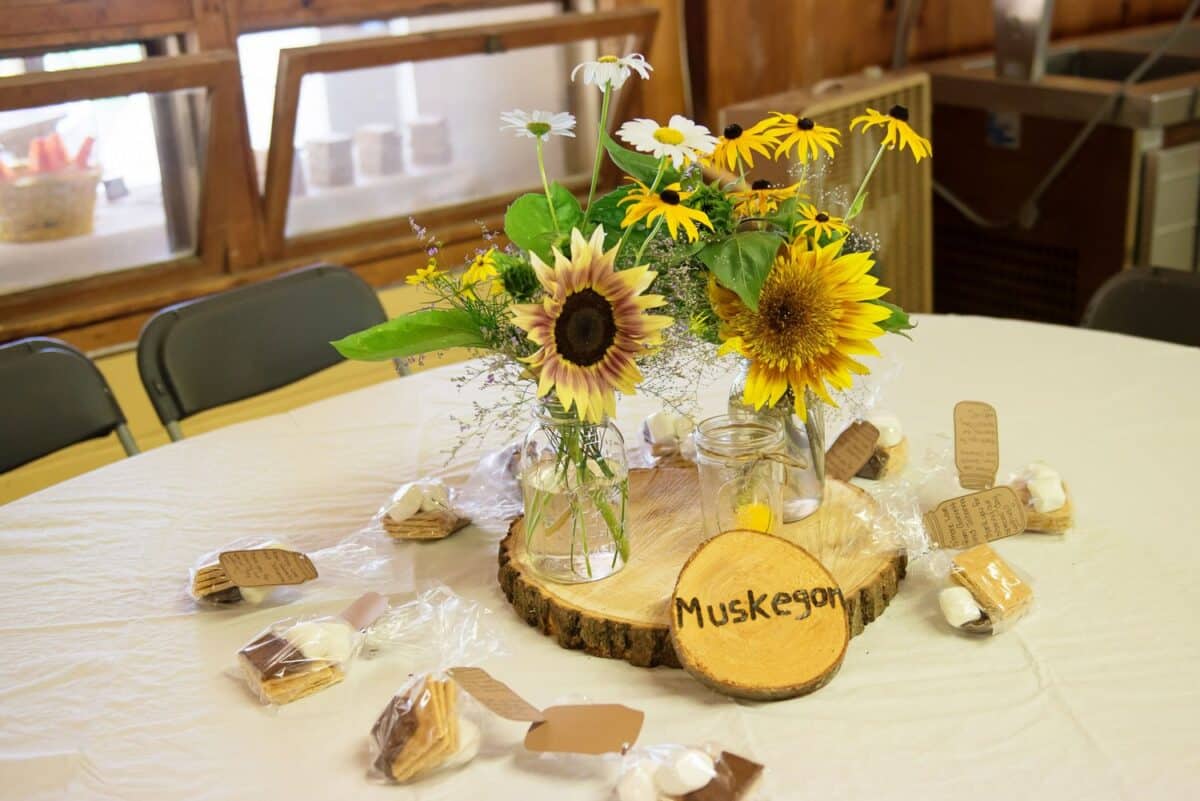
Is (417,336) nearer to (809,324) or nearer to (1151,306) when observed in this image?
(809,324)

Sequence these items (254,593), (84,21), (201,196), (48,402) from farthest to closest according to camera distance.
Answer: (201,196) < (84,21) < (48,402) < (254,593)

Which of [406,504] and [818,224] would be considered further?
[406,504]

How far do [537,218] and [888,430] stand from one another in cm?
49

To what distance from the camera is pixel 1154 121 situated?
282 cm

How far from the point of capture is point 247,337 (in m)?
1.96

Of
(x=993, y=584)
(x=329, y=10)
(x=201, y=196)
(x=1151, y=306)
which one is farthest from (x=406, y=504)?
(x=329, y=10)

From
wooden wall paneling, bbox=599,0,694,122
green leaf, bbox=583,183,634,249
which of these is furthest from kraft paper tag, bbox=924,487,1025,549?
wooden wall paneling, bbox=599,0,694,122

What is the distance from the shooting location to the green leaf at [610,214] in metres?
1.13

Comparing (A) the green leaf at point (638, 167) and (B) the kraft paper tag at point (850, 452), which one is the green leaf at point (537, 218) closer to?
(A) the green leaf at point (638, 167)

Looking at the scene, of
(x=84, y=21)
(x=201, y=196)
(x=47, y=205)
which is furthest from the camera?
(x=201, y=196)

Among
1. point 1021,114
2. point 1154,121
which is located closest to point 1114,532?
point 1154,121

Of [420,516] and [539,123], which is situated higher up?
[539,123]

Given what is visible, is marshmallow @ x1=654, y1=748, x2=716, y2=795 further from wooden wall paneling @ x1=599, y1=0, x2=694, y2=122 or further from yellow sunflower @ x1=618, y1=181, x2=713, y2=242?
wooden wall paneling @ x1=599, y1=0, x2=694, y2=122

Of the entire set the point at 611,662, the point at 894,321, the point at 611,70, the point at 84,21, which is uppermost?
the point at 84,21
